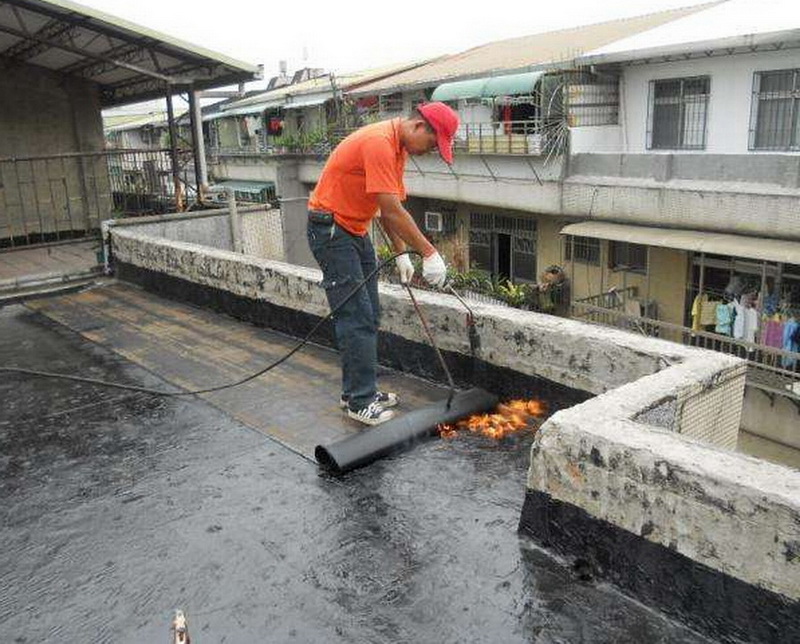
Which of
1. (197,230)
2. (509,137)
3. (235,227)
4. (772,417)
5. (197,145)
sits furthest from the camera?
(509,137)

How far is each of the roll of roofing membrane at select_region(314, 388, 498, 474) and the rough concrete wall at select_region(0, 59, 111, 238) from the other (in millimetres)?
10421

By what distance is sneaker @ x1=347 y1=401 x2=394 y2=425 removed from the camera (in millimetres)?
4109

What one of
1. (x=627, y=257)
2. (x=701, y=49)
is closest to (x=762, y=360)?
(x=627, y=257)

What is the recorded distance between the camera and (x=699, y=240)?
41.4 feet

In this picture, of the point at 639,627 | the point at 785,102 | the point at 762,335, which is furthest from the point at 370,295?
the point at 785,102

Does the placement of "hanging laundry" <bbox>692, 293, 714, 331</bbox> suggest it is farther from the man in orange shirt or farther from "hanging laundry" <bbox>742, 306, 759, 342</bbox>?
the man in orange shirt

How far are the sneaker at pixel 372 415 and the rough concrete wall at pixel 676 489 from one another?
4.42 ft

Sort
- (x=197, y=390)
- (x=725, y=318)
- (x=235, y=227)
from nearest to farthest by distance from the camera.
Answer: (x=197, y=390) → (x=235, y=227) → (x=725, y=318)

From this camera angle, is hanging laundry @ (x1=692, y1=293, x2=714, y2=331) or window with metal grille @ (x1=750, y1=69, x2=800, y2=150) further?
hanging laundry @ (x1=692, y1=293, x2=714, y2=331)

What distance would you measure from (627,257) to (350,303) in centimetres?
1325

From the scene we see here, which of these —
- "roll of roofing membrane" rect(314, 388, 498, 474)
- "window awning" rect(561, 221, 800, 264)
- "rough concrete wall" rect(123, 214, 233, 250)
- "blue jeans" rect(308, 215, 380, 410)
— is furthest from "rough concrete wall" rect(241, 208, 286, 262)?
"roll of roofing membrane" rect(314, 388, 498, 474)

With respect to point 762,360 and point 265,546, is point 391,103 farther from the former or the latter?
point 265,546

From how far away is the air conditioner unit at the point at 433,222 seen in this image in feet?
67.7

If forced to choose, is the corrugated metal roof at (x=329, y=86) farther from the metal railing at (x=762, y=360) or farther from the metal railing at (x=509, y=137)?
the metal railing at (x=762, y=360)
